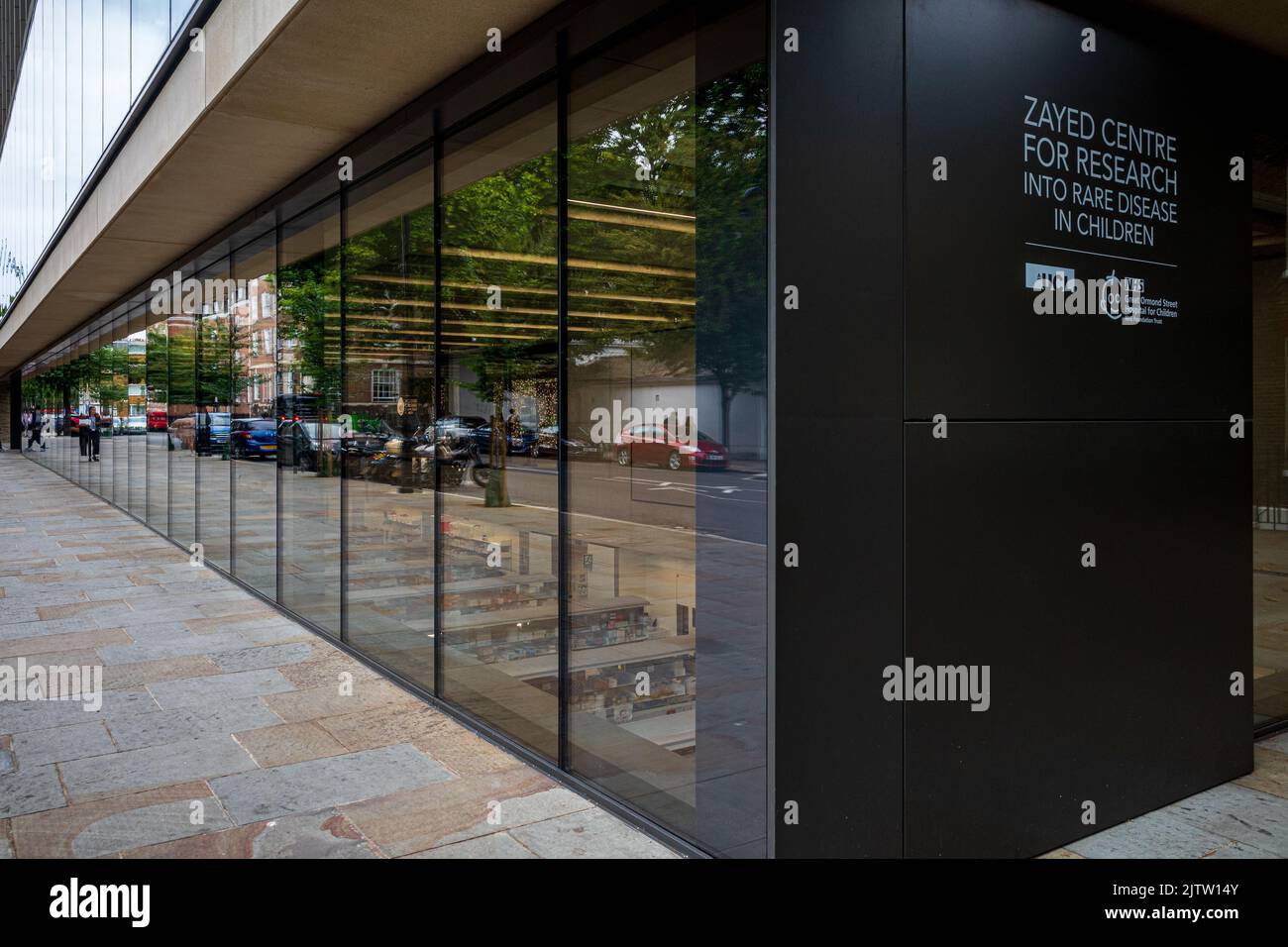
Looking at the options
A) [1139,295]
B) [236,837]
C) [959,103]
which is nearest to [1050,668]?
[1139,295]

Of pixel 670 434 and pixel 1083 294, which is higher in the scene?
pixel 1083 294

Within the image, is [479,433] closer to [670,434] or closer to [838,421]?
[670,434]

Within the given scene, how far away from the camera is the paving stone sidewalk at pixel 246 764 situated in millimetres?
4828

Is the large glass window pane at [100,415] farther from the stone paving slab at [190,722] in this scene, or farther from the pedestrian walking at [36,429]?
the pedestrian walking at [36,429]

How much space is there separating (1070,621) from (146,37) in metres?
9.97

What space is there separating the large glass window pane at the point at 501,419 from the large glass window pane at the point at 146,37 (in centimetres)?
383

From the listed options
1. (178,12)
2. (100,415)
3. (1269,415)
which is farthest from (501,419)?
(100,415)

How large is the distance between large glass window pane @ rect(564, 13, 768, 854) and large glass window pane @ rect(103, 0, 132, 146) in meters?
7.50

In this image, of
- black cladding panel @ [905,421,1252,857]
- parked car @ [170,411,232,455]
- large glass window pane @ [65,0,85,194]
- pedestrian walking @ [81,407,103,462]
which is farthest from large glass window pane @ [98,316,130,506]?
black cladding panel @ [905,421,1252,857]

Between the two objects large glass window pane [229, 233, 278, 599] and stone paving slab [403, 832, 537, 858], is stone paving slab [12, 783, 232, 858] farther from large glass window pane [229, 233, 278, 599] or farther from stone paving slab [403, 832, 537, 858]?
large glass window pane [229, 233, 278, 599]

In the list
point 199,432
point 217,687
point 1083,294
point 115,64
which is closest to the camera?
point 1083,294

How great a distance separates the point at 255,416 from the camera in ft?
38.4

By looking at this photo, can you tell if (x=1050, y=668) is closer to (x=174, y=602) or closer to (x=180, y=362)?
(x=174, y=602)

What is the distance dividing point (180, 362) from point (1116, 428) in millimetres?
14625
